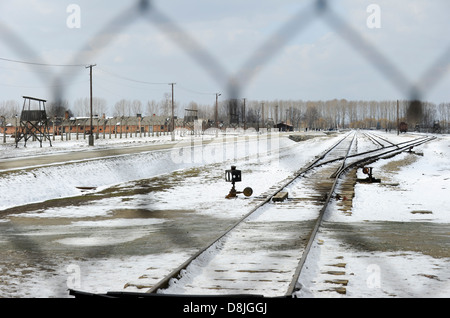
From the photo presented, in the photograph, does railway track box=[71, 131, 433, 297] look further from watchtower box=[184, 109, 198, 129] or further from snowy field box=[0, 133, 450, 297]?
watchtower box=[184, 109, 198, 129]

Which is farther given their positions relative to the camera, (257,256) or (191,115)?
(191,115)

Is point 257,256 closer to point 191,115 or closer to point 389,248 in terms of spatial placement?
point 389,248

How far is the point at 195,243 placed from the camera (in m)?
10.2

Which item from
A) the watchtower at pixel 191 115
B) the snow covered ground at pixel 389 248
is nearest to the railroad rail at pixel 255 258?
the snow covered ground at pixel 389 248

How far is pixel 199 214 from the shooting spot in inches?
575

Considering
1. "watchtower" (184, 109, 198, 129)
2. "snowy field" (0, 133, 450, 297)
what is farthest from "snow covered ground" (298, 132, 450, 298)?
"watchtower" (184, 109, 198, 129)

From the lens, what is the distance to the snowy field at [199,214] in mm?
7031

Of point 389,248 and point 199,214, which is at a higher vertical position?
point 389,248

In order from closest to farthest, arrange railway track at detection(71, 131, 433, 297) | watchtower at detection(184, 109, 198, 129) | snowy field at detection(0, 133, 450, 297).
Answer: watchtower at detection(184, 109, 198, 129) < railway track at detection(71, 131, 433, 297) < snowy field at detection(0, 133, 450, 297)

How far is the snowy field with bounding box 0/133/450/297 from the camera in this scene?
7031 mm

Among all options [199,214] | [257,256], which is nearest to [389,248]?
[257,256]

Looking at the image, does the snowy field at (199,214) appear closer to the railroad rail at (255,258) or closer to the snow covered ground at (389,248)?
the snow covered ground at (389,248)

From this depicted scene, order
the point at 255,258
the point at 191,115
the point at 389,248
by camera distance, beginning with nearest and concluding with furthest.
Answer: the point at 255,258, the point at 389,248, the point at 191,115
